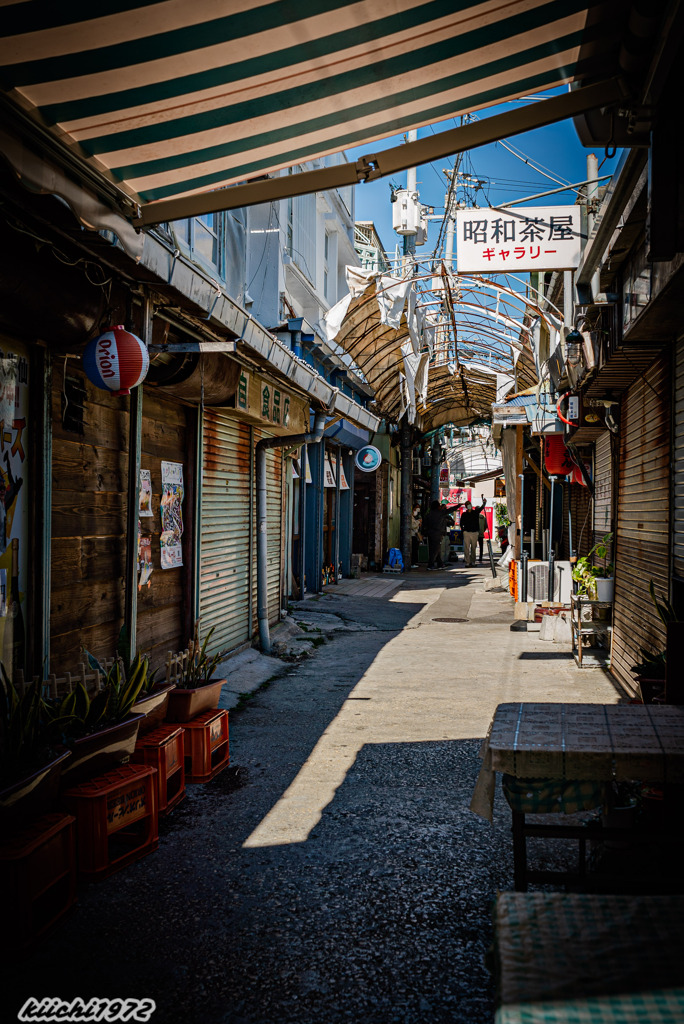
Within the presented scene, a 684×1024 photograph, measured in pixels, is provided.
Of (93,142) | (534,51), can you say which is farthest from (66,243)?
(534,51)

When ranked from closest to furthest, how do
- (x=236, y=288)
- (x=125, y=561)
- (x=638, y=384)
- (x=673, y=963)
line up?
(x=673, y=963)
(x=125, y=561)
(x=638, y=384)
(x=236, y=288)

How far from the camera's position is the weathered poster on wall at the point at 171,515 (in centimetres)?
773

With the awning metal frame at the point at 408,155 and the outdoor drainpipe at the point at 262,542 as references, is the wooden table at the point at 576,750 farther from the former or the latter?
the outdoor drainpipe at the point at 262,542

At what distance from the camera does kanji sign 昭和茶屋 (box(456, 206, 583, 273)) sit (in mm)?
8539

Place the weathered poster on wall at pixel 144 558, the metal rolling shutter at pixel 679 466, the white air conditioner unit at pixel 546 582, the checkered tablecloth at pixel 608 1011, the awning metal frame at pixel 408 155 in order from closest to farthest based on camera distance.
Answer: the checkered tablecloth at pixel 608 1011 → the awning metal frame at pixel 408 155 → the metal rolling shutter at pixel 679 466 → the weathered poster on wall at pixel 144 558 → the white air conditioner unit at pixel 546 582

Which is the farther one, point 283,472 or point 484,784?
point 283,472

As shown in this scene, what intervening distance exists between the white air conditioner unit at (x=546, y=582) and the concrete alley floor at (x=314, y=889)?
20.0 feet

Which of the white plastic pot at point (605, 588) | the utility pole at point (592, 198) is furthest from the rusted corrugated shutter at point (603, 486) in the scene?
the utility pole at point (592, 198)

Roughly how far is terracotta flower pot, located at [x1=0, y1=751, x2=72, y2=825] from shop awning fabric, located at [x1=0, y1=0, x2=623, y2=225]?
3.24 metres

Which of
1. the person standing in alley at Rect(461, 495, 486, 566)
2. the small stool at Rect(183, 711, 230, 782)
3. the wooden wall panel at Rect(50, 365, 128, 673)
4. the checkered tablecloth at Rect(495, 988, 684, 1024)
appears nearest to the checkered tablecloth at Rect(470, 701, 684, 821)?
the checkered tablecloth at Rect(495, 988, 684, 1024)

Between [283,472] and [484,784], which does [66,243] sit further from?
[283,472]

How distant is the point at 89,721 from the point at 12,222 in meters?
3.11

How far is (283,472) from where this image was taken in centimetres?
1288

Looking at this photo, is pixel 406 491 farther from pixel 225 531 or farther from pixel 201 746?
pixel 201 746
